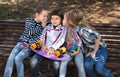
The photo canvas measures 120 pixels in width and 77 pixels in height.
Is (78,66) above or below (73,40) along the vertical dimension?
below

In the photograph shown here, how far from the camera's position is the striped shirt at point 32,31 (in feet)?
14.7

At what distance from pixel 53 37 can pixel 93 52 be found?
0.59 m

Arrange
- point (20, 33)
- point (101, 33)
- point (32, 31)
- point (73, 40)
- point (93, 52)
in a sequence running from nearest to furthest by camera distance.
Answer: point (93, 52), point (73, 40), point (32, 31), point (101, 33), point (20, 33)

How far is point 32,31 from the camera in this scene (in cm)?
447

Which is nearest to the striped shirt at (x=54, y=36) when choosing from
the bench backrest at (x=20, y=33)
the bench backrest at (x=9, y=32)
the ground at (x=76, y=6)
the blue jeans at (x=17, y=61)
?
the blue jeans at (x=17, y=61)

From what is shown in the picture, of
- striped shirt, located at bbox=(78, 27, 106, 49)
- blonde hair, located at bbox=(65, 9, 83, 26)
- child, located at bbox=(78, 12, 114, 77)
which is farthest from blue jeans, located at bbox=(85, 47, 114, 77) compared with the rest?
blonde hair, located at bbox=(65, 9, 83, 26)

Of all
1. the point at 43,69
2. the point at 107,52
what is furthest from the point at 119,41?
the point at 43,69

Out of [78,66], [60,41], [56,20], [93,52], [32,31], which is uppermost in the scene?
[56,20]

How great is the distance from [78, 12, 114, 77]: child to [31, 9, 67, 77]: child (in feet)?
0.91

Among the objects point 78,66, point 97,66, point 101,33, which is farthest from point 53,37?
point 101,33

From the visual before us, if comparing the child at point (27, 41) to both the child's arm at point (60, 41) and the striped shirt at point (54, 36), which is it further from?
the child's arm at point (60, 41)

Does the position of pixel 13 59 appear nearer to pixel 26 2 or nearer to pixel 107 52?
pixel 107 52

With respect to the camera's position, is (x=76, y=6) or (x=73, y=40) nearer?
(x=73, y=40)

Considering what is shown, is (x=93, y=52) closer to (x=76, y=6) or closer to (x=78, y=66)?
(x=78, y=66)
